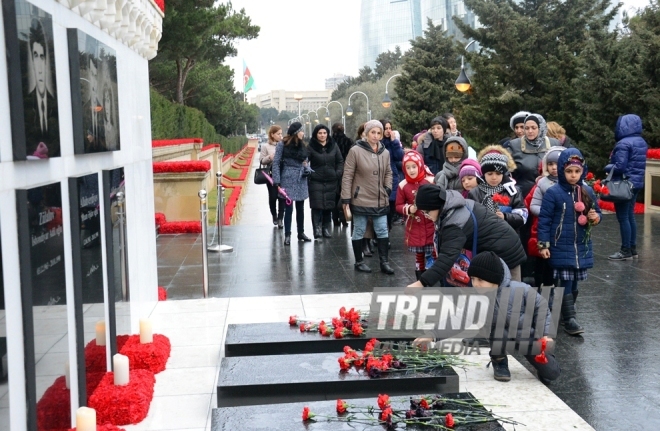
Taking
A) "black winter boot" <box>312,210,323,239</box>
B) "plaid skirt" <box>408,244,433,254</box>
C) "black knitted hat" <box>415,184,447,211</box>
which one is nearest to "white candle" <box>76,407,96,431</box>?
"black knitted hat" <box>415,184,447,211</box>

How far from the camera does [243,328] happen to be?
673cm

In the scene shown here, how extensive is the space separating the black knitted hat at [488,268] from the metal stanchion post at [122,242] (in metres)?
2.71

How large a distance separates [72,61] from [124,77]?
1.97 m

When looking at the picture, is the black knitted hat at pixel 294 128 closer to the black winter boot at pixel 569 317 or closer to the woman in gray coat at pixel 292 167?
the woman in gray coat at pixel 292 167

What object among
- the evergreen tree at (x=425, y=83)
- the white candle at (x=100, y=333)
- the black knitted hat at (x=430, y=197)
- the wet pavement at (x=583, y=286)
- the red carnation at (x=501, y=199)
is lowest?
the wet pavement at (x=583, y=286)

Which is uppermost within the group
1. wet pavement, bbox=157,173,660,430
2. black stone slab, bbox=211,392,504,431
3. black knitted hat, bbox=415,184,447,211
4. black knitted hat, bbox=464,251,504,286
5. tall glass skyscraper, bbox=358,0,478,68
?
tall glass skyscraper, bbox=358,0,478,68

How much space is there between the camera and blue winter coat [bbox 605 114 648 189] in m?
10.4

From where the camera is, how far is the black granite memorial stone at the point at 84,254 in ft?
15.1

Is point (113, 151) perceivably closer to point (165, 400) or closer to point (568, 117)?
point (165, 400)

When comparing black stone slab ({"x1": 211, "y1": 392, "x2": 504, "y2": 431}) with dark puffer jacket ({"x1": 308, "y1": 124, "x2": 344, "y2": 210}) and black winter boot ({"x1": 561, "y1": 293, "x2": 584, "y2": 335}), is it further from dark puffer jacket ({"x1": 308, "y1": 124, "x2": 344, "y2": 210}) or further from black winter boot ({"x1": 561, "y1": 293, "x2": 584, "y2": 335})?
dark puffer jacket ({"x1": 308, "y1": 124, "x2": 344, "y2": 210})

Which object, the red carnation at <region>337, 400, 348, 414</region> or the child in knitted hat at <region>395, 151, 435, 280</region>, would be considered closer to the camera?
the red carnation at <region>337, 400, 348, 414</region>

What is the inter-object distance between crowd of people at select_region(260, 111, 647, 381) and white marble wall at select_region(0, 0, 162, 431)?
8.13 ft

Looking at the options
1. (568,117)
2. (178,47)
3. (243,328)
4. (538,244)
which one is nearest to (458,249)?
(538,244)

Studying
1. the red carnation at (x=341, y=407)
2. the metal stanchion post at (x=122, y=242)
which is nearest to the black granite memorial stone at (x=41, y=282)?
the red carnation at (x=341, y=407)
